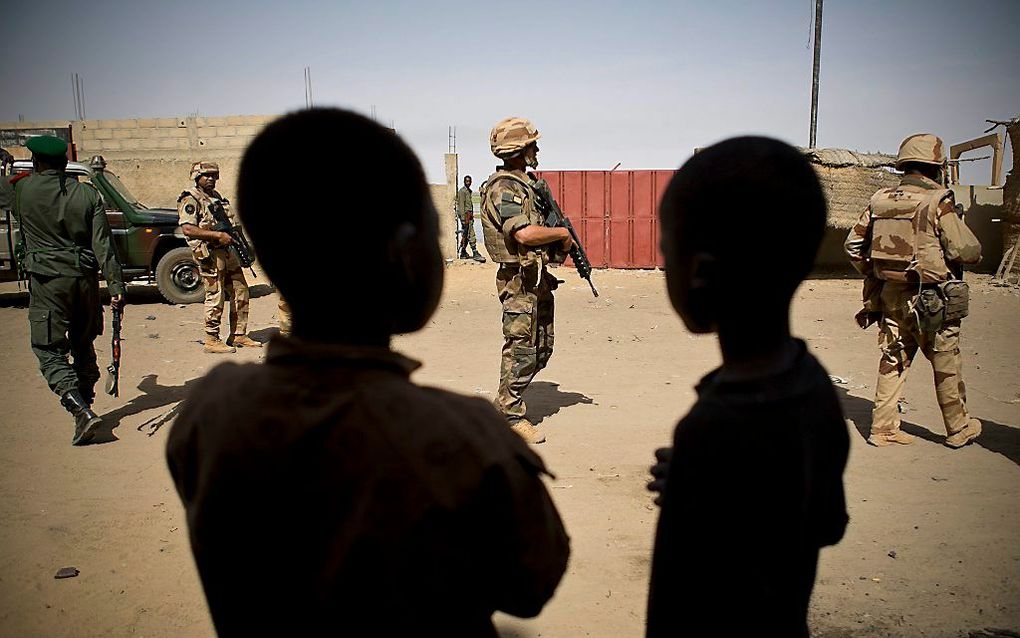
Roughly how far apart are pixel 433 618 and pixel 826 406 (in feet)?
2.51

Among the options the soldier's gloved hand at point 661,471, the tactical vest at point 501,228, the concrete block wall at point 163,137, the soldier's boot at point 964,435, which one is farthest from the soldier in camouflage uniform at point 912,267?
the concrete block wall at point 163,137

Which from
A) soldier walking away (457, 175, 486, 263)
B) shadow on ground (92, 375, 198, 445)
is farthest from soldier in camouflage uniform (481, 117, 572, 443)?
soldier walking away (457, 175, 486, 263)

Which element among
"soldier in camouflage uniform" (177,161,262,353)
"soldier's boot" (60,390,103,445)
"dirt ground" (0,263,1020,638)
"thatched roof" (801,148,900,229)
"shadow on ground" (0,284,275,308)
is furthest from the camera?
"thatched roof" (801,148,900,229)

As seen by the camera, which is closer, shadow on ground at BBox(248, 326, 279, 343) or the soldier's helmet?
the soldier's helmet

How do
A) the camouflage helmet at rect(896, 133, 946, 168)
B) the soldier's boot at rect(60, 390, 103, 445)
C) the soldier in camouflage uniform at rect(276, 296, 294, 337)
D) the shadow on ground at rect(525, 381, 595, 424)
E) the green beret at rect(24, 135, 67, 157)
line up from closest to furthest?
the soldier in camouflage uniform at rect(276, 296, 294, 337) < the camouflage helmet at rect(896, 133, 946, 168) < the green beret at rect(24, 135, 67, 157) < the soldier's boot at rect(60, 390, 103, 445) < the shadow on ground at rect(525, 381, 595, 424)

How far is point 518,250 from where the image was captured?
489cm

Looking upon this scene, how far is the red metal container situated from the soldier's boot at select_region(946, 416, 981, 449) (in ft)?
37.2

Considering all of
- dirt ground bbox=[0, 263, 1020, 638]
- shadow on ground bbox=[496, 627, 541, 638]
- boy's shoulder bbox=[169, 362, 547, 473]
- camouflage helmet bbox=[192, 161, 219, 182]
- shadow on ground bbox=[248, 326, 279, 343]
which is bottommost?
shadow on ground bbox=[496, 627, 541, 638]

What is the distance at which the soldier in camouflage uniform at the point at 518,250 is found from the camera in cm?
484

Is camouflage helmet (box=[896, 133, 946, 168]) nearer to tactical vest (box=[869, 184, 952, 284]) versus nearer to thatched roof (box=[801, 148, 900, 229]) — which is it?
tactical vest (box=[869, 184, 952, 284])

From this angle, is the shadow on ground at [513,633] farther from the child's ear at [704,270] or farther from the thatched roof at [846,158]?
the thatched roof at [846,158]

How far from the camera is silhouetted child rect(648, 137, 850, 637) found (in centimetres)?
120

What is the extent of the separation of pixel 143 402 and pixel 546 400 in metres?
3.44

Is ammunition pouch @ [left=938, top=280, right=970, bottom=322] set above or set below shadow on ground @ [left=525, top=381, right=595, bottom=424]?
above
